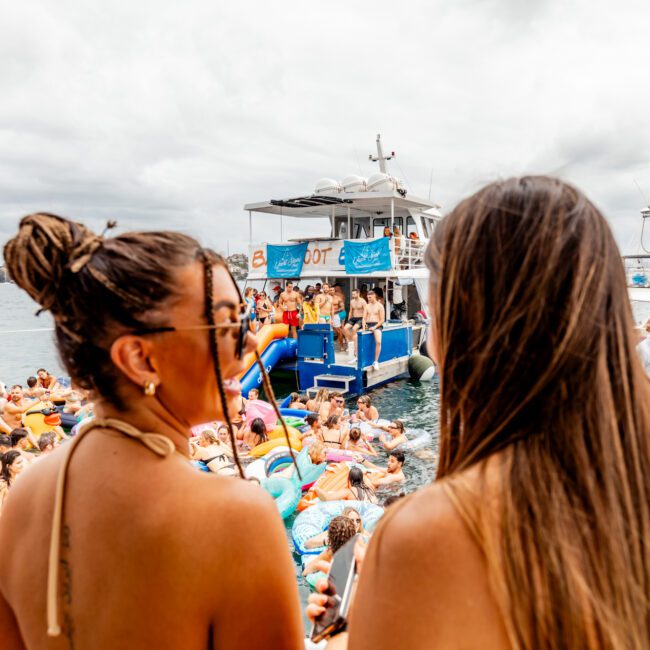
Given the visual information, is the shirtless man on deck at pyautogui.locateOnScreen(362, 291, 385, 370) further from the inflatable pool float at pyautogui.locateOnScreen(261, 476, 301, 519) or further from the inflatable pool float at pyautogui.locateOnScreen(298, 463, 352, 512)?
the inflatable pool float at pyautogui.locateOnScreen(261, 476, 301, 519)

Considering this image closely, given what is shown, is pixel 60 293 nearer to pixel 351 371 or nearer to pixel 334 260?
pixel 351 371

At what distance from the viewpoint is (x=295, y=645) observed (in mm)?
1049

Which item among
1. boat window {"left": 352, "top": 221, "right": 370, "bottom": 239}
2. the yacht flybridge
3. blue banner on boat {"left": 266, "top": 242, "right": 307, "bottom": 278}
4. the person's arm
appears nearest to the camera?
the person's arm

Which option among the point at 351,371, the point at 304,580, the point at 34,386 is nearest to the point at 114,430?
the point at 304,580

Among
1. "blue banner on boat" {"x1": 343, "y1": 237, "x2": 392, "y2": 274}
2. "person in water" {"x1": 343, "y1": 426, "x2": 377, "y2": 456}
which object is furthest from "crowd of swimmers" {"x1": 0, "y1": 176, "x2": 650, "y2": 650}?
"blue banner on boat" {"x1": 343, "y1": 237, "x2": 392, "y2": 274}

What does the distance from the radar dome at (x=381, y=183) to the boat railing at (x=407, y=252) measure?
1.68 m

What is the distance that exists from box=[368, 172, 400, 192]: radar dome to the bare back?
51.6 feet

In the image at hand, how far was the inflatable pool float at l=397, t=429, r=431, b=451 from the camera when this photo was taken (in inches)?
378

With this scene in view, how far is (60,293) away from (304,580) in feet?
17.2

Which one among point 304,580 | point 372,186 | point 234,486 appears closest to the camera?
point 234,486

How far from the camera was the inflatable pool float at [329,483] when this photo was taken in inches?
276

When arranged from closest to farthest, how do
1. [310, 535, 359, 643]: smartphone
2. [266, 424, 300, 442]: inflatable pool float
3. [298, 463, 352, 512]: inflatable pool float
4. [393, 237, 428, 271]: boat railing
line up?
[310, 535, 359, 643]: smartphone < [298, 463, 352, 512]: inflatable pool float < [266, 424, 300, 442]: inflatable pool float < [393, 237, 428, 271]: boat railing

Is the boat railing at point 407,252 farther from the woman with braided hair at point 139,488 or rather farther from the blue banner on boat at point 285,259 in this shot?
the woman with braided hair at point 139,488

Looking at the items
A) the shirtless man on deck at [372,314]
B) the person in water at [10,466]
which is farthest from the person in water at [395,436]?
the person in water at [10,466]
